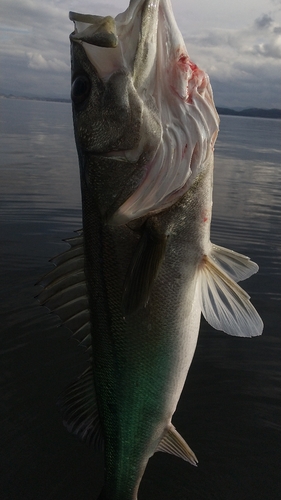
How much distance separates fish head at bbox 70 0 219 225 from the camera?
1921mm

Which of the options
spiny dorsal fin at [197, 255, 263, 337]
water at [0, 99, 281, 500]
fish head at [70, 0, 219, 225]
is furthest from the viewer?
water at [0, 99, 281, 500]

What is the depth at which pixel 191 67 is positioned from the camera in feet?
6.64

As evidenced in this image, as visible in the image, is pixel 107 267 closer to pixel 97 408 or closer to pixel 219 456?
pixel 97 408

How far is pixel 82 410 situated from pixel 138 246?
3.39 feet

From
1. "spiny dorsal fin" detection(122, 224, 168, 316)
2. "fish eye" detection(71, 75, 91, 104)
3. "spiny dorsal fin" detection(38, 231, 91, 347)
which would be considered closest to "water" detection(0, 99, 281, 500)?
"spiny dorsal fin" detection(38, 231, 91, 347)

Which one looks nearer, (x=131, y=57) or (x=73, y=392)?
(x=131, y=57)

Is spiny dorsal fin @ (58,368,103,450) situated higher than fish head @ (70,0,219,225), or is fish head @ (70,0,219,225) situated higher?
fish head @ (70,0,219,225)

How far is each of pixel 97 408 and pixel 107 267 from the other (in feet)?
2.66

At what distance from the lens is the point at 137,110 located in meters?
1.95

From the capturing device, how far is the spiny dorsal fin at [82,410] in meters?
2.52

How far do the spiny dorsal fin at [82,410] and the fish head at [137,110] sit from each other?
0.98 m

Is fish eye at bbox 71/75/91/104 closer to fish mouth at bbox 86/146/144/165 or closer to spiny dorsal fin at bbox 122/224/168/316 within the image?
fish mouth at bbox 86/146/144/165

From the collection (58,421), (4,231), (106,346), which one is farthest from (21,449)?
(4,231)

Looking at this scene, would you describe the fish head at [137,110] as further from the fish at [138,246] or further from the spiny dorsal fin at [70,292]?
the spiny dorsal fin at [70,292]
